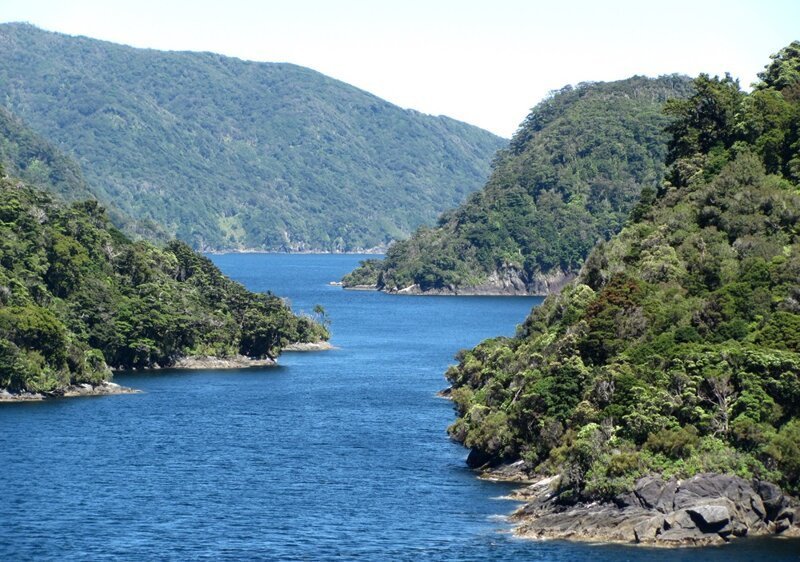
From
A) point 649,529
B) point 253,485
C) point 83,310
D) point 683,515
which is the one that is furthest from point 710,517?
point 83,310

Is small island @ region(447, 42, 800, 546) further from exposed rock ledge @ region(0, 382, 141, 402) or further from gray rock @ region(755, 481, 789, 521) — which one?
exposed rock ledge @ region(0, 382, 141, 402)

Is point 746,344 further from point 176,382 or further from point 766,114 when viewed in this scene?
point 176,382

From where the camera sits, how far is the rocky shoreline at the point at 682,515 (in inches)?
3484

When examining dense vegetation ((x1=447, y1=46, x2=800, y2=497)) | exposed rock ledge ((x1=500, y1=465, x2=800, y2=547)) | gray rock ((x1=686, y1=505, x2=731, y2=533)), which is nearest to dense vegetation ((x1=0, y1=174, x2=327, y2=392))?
dense vegetation ((x1=447, y1=46, x2=800, y2=497))

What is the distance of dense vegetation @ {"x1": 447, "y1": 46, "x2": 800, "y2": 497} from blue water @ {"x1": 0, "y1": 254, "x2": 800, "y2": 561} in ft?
19.8

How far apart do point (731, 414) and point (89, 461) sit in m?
50.5

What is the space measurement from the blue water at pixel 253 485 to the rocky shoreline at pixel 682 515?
1.74 metres

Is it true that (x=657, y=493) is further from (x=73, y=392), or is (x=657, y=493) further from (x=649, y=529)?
(x=73, y=392)

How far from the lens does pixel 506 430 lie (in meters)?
113

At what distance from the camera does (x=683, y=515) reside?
89000 millimetres

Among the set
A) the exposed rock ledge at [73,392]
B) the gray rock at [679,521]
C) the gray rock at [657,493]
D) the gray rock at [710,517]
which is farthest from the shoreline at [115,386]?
the gray rock at [710,517]

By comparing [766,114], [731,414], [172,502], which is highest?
[766,114]

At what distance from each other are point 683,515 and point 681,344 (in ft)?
66.1

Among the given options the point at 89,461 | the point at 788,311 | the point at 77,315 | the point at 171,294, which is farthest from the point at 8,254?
the point at 788,311
